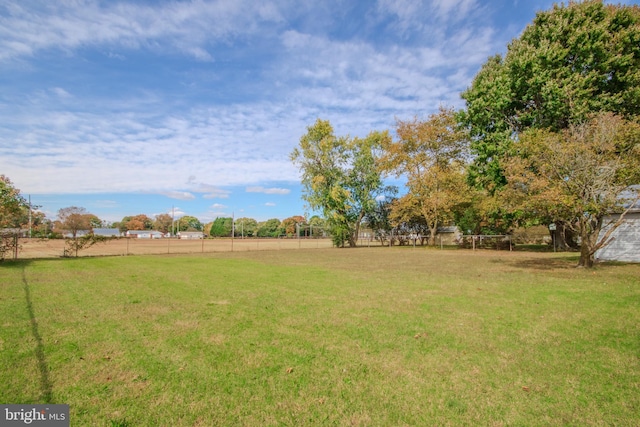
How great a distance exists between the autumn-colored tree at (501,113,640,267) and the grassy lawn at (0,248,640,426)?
4.93m

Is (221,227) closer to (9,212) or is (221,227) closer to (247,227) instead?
(247,227)

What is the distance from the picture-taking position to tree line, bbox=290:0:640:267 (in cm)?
1311

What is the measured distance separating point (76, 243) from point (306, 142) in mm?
24823

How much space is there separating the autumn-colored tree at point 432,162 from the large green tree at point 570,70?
9336 mm

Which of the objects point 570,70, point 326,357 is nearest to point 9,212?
point 326,357

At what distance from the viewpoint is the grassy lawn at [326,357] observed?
3176mm

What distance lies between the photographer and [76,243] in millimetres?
22125

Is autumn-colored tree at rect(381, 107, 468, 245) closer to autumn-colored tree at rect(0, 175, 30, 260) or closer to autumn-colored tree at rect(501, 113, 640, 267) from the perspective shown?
autumn-colored tree at rect(501, 113, 640, 267)

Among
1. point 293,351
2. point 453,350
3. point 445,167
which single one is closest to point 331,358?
point 293,351

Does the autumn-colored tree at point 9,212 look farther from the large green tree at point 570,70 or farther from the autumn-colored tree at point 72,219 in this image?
the autumn-colored tree at point 72,219

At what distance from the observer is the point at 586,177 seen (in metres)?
12.8

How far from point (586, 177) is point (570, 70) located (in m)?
11.0

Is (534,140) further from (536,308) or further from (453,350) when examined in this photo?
(453,350)

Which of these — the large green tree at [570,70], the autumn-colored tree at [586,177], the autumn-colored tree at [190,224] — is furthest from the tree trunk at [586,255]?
the autumn-colored tree at [190,224]
